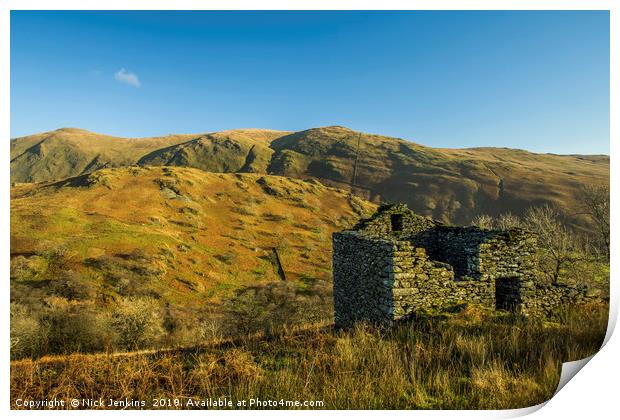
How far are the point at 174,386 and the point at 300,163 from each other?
105 metres

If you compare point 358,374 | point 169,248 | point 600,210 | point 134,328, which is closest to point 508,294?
point 358,374

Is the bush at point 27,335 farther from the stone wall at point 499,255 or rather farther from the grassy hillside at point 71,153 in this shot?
the grassy hillside at point 71,153

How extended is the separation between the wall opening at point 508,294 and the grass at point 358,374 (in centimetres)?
256

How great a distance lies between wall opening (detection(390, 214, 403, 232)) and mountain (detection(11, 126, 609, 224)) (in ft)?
110

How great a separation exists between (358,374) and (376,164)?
9962 cm

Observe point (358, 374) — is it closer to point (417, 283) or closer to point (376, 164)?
point (417, 283)

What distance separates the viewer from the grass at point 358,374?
4.11 meters

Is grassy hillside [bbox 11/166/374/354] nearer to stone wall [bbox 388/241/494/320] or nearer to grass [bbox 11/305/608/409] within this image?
grass [bbox 11/305/608/409]

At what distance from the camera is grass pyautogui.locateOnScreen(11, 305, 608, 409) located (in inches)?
162

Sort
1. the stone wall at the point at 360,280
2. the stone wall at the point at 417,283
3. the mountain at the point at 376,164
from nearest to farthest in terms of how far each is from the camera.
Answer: the stone wall at the point at 417,283 → the stone wall at the point at 360,280 → the mountain at the point at 376,164

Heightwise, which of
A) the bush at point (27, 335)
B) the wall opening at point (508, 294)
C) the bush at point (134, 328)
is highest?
the wall opening at point (508, 294)

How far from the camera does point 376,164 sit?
331 feet

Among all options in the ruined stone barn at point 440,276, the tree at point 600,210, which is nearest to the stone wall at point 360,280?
the ruined stone barn at point 440,276

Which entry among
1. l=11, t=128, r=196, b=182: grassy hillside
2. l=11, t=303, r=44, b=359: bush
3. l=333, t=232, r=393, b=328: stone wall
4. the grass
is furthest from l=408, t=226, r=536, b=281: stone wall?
l=11, t=128, r=196, b=182: grassy hillside
